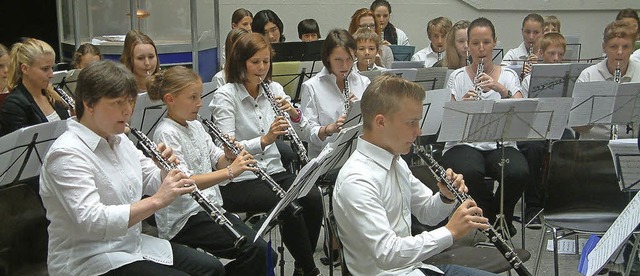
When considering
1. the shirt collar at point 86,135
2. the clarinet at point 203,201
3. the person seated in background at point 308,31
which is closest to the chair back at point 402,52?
the person seated in background at point 308,31

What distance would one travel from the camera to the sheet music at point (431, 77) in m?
5.34

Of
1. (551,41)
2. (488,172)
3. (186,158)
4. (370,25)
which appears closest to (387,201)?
(186,158)

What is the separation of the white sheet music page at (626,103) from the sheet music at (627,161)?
1385mm

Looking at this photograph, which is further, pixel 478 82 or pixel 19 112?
pixel 478 82

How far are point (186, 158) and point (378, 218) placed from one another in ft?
4.41

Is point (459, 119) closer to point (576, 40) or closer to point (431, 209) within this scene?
point (431, 209)

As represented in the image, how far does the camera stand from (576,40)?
8.26 m

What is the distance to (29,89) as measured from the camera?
4359 millimetres

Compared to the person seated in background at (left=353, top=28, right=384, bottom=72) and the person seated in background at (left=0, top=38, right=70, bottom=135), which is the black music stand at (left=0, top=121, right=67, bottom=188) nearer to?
the person seated in background at (left=0, top=38, right=70, bottom=135)

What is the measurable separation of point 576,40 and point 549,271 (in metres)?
4.28

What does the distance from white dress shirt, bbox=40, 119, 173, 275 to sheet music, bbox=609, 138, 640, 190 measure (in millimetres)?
2061

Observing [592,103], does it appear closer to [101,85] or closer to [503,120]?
[503,120]

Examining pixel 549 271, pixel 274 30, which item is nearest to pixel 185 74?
pixel 549 271

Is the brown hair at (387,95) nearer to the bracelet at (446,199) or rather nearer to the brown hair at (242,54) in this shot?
the bracelet at (446,199)
